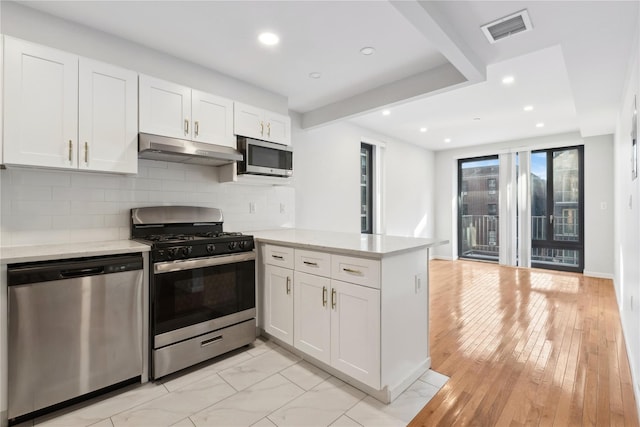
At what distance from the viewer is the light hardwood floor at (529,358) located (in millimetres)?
1823

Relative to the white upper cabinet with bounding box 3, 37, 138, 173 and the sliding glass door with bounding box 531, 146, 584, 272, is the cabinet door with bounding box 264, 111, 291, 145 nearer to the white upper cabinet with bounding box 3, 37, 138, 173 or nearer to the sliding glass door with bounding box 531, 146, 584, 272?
the white upper cabinet with bounding box 3, 37, 138, 173

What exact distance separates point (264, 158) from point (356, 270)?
1.65 m

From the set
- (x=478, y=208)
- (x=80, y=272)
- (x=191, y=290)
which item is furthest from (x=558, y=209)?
(x=80, y=272)

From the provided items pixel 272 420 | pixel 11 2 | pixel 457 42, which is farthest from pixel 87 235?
pixel 457 42

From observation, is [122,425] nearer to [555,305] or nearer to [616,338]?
[616,338]

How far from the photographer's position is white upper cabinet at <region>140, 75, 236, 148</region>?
2.40 metres

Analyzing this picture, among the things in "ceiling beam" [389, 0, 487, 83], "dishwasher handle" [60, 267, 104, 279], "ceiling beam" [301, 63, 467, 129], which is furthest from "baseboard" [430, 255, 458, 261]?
"dishwasher handle" [60, 267, 104, 279]

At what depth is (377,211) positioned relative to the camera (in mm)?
Result: 5668

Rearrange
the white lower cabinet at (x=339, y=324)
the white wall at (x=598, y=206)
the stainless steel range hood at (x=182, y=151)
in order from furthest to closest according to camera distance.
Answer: the white wall at (x=598, y=206)
the stainless steel range hood at (x=182, y=151)
the white lower cabinet at (x=339, y=324)

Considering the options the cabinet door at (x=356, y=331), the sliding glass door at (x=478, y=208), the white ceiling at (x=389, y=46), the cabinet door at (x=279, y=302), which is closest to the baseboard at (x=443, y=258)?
the sliding glass door at (x=478, y=208)

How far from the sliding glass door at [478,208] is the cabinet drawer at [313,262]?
19.0ft

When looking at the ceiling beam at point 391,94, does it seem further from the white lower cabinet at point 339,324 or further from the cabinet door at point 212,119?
the white lower cabinet at point 339,324

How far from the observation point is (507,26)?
2.15 metres

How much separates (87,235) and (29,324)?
0.82 m
